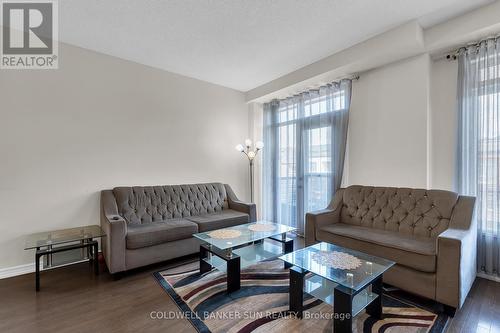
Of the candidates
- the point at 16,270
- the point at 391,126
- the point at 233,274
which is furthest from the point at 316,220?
the point at 16,270

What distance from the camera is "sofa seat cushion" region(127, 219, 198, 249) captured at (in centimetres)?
263

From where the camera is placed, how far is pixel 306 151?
13.1 ft

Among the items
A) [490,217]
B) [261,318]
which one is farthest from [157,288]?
[490,217]

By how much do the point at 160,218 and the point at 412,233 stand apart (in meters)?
3.13

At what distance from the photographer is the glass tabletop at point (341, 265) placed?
5.41 ft

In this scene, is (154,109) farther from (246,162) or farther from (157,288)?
(157,288)

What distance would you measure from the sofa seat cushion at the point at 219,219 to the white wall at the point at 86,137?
0.87m

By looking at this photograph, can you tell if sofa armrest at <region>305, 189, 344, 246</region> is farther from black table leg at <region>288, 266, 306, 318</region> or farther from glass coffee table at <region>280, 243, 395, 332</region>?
black table leg at <region>288, 266, 306, 318</region>

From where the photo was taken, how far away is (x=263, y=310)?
1.96 m

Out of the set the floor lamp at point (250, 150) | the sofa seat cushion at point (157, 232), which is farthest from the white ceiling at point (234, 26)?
the sofa seat cushion at point (157, 232)

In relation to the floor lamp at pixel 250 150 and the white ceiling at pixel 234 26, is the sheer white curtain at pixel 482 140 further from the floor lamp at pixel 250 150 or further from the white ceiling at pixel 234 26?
the floor lamp at pixel 250 150

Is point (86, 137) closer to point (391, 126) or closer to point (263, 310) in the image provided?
point (263, 310)

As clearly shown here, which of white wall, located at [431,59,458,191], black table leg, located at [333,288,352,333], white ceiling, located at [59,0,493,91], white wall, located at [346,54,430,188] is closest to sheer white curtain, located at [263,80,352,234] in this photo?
white wall, located at [346,54,430,188]

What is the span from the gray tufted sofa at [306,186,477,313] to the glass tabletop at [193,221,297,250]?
521 mm
